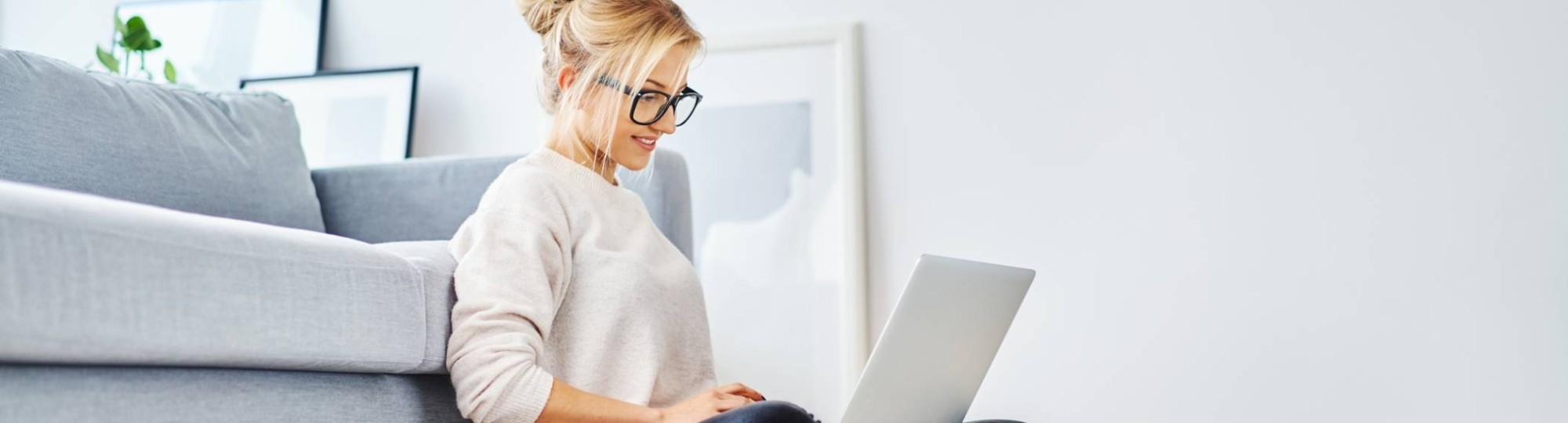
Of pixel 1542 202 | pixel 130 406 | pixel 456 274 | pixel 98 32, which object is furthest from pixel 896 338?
pixel 98 32

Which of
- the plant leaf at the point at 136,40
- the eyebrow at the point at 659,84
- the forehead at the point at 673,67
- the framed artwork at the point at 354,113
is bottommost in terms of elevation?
the framed artwork at the point at 354,113

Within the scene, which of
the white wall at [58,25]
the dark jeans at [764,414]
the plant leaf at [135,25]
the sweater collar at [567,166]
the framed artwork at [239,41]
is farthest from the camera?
the white wall at [58,25]

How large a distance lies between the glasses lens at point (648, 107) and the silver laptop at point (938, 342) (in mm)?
360

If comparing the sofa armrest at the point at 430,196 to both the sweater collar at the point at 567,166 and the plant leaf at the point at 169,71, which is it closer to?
the sweater collar at the point at 567,166

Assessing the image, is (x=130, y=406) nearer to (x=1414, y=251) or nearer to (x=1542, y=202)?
(x=1414, y=251)

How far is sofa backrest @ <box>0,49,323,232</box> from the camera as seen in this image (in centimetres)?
127

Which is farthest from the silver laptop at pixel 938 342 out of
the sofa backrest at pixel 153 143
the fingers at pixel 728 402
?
the sofa backrest at pixel 153 143

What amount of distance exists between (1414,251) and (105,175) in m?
2.14

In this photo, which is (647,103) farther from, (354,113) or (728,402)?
(354,113)

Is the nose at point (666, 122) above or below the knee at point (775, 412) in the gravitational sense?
above

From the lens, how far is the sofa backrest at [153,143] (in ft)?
4.17

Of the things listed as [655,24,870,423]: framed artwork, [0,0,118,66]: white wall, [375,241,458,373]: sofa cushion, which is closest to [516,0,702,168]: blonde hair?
[375,241,458,373]: sofa cushion

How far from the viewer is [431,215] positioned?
1.70m

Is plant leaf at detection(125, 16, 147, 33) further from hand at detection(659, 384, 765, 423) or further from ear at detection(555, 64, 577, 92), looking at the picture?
hand at detection(659, 384, 765, 423)
